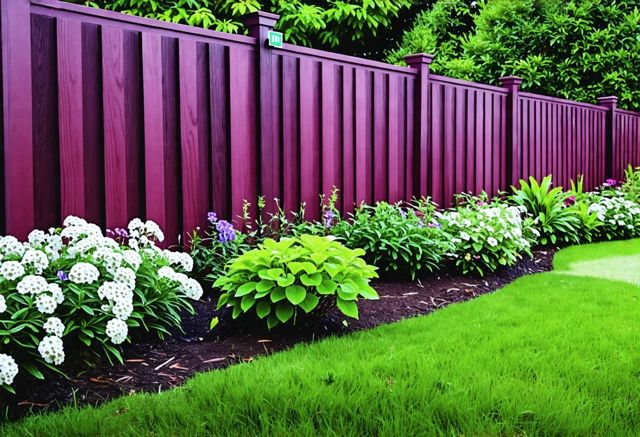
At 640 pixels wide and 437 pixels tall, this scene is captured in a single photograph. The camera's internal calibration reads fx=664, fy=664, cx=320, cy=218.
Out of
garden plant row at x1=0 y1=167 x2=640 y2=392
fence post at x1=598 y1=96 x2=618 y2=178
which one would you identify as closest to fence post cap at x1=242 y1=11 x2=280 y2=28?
garden plant row at x1=0 y1=167 x2=640 y2=392

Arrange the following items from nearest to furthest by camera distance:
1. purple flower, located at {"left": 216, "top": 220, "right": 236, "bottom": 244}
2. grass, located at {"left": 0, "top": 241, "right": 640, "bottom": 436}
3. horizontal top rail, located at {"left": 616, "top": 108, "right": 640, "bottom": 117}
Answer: grass, located at {"left": 0, "top": 241, "right": 640, "bottom": 436}, purple flower, located at {"left": 216, "top": 220, "right": 236, "bottom": 244}, horizontal top rail, located at {"left": 616, "top": 108, "right": 640, "bottom": 117}

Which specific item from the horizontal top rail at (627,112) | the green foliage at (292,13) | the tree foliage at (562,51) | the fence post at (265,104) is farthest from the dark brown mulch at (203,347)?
the tree foliage at (562,51)

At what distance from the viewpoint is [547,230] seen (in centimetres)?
718

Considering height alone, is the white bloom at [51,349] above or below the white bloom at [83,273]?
Result: below

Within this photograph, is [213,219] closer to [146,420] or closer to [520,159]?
[146,420]

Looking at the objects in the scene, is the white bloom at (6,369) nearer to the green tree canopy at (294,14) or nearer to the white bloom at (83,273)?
the white bloom at (83,273)

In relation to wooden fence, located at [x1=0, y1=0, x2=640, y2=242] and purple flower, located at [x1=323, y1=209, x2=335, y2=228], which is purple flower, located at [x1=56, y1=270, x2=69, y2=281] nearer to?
wooden fence, located at [x1=0, y1=0, x2=640, y2=242]

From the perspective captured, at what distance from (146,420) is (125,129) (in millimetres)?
2218

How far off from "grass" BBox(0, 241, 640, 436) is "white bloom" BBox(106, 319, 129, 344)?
13.6 inches

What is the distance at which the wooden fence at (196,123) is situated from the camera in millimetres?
3680

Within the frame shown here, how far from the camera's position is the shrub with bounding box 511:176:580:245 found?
7.25 m

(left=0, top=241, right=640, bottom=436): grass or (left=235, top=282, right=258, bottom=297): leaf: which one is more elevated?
(left=235, top=282, right=258, bottom=297): leaf

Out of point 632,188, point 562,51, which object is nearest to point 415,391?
point 632,188

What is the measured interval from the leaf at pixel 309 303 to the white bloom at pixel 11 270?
4.40 feet
